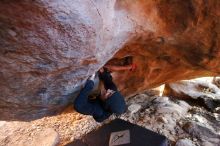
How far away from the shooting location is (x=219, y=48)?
102 inches

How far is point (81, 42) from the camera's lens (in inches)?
77.2

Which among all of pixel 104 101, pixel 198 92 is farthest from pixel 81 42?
pixel 198 92

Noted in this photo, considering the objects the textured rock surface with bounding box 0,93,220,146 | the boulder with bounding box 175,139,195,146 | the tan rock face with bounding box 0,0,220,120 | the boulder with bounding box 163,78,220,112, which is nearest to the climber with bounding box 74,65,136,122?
the tan rock face with bounding box 0,0,220,120

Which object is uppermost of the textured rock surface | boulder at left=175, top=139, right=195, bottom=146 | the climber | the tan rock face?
the tan rock face

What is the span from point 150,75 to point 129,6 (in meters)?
1.27

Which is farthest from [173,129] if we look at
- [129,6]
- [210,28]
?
[129,6]

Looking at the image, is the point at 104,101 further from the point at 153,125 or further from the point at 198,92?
the point at 198,92

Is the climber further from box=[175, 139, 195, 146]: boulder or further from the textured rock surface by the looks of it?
box=[175, 139, 195, 146]: boulder

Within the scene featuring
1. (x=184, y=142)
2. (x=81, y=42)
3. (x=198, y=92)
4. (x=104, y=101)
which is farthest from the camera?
(x=198, y=92)

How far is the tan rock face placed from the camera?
1750mm

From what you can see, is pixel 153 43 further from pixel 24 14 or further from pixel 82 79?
A: pixel 24 14

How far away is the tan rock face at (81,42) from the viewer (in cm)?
175

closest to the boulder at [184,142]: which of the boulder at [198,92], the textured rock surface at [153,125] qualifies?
the textured rock surface at [153,125]

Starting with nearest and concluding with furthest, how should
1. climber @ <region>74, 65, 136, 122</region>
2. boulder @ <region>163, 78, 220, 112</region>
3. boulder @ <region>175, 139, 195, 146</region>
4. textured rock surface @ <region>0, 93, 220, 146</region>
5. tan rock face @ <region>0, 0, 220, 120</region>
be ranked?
1. tan rock face @ <region>0, 0, 220, 120</region>
2. climber @ <region>74, 65, 136, 122</region>
3. boulder @ <region>175, 139, 195, 146</region>
4. textured rock surface @ <region>0, 93, 220, 146</region>
5. boulder @ <region>163, 78, 220, 112</region>
